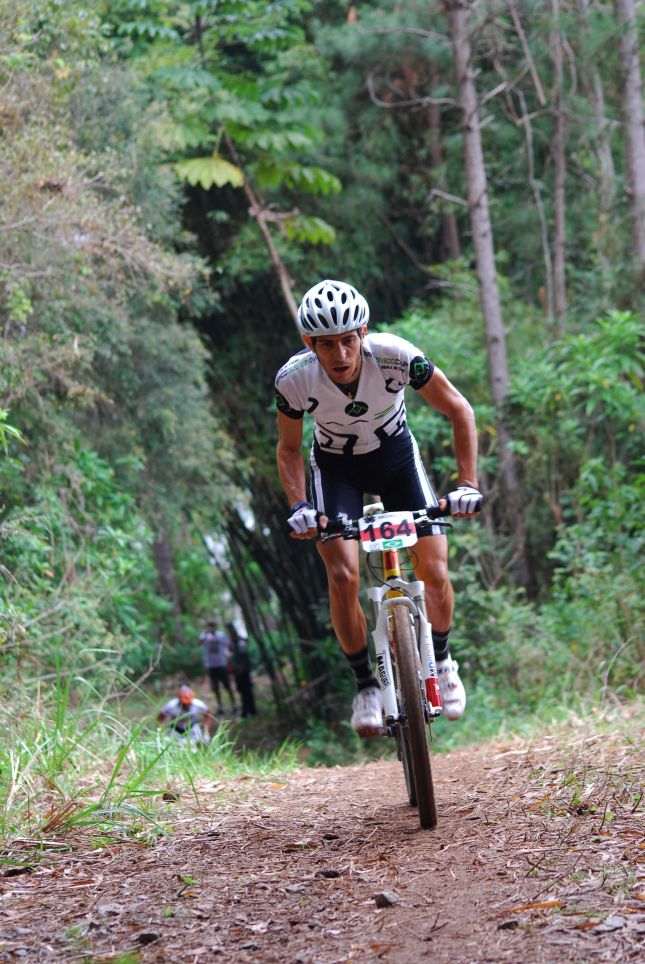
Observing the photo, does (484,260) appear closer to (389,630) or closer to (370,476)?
(370,476)

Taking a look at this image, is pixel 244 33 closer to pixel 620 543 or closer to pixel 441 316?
pixel 441 316

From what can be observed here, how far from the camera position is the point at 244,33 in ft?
45.1

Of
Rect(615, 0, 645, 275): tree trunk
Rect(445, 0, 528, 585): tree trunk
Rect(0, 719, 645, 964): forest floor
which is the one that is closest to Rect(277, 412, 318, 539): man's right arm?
Rect(0, 719, 645, 964): forest floor

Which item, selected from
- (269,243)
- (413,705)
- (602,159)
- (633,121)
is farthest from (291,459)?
(602,159)

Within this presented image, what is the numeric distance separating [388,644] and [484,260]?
10.3 meters

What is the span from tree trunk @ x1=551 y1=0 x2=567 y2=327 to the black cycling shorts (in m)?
10.5

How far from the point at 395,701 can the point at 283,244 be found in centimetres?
1145

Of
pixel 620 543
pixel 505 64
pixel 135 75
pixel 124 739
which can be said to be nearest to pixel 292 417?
pixel 124 739

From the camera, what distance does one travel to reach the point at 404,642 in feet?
14.8

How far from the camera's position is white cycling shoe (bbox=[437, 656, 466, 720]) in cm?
492

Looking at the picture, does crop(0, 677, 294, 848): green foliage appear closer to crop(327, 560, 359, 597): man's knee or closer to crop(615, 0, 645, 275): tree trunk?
crop(327, 560, 359, 597): man's knee

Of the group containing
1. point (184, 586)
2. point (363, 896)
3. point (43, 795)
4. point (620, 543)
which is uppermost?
point (363, 896)

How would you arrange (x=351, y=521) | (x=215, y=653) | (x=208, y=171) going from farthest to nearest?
(x=215, y=653) → (x=208, y=171) → (x=351, y=521)

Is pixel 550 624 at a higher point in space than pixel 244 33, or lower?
lower
